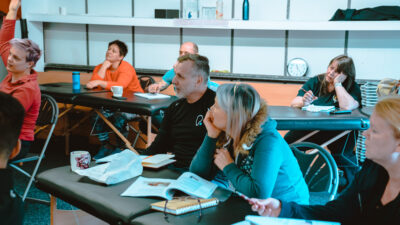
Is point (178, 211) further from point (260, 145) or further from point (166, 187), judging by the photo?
point (260, 145)

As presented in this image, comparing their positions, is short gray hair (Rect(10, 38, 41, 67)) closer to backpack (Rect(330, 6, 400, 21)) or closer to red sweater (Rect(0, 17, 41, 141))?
red sweater (Rect(0, 17, 41, 141))

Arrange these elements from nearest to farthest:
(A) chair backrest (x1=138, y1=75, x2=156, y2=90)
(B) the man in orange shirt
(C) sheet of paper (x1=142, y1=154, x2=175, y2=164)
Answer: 1. (C) sheet of paper (x1=142, y1=154, x2=175, y2=164)
2. (B) the man in orange shirt
3. (A) chair backrest (x1=138, y1=75, x2=156, y2=90)

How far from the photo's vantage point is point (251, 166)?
1827 mm

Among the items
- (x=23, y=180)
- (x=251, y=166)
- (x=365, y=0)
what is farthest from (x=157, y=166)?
(x=365, y=0)

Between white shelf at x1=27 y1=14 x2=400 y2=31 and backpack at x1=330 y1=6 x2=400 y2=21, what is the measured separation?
88 millimetres

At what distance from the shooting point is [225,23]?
16.8ft

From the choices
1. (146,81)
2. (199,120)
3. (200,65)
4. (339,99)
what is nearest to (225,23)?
(146,81)

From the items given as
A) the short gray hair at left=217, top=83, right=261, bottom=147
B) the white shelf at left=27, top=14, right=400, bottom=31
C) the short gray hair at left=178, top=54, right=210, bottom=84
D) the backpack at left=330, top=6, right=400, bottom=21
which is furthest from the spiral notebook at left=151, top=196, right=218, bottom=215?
the backpack at left=330, top=6, right=400, bottom=21

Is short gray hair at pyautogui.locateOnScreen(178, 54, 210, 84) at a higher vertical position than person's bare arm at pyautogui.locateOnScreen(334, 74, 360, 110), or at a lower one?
higher

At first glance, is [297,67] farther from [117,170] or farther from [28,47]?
[117,170]

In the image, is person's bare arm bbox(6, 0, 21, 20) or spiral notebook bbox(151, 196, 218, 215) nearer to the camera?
spiral notebook bbox(151, 196, 218, 215)

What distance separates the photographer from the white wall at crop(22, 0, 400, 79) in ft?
16.3

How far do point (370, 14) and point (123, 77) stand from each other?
3048 millimetres

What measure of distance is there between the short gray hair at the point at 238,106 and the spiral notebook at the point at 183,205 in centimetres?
47
